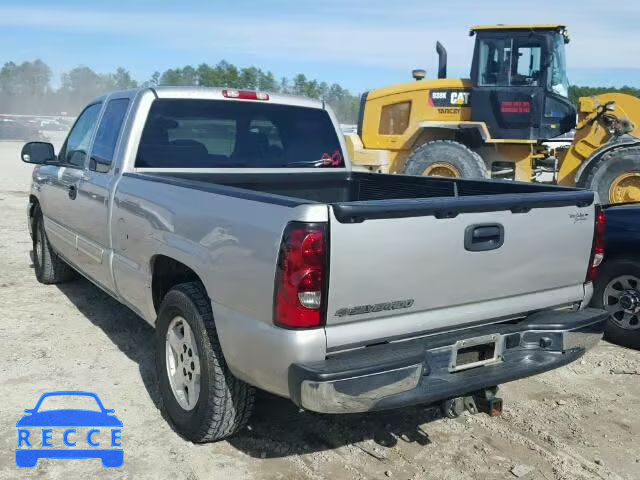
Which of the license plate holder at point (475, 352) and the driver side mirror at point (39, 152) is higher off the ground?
the driver side mirror at point (39, 152)

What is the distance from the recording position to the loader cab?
36.9ft

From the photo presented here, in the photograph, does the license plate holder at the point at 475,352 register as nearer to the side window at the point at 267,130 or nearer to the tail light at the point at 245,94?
the side window at the point at 267,130

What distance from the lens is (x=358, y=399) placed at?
9.41ft

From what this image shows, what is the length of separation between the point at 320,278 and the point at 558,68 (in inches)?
397

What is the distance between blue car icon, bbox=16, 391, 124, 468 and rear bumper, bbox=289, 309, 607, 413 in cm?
138

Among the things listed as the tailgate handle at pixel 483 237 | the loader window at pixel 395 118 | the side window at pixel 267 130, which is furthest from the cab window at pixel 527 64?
the tailgate handle at pixel 483 237

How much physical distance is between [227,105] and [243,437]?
2426 mm

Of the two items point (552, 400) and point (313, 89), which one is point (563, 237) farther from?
point (313, 89)

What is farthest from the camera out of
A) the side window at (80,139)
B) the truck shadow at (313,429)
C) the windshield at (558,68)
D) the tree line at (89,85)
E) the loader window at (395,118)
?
the tree line at (89,85)

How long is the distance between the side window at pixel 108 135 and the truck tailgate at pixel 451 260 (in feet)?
8.30

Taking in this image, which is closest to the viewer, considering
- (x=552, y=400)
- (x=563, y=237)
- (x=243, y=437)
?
(x=563, y=237)

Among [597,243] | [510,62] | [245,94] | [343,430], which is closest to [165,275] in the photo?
[343,430]

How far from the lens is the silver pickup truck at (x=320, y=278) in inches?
112

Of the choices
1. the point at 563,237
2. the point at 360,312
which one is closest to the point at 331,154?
the point at 563,237
